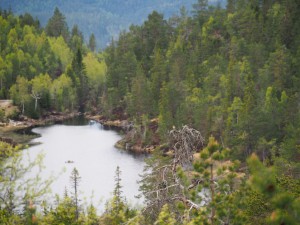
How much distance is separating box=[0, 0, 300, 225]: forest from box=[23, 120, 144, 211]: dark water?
2.52 m

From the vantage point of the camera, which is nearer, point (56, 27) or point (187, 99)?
point (187, 99)

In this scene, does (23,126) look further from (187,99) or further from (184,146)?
(184,146)

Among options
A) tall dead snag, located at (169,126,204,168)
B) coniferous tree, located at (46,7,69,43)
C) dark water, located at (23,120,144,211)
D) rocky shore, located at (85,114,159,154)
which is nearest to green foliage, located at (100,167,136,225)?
tall dead snag, located at (169,126,204,168)

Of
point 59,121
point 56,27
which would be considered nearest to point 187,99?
point 59,121

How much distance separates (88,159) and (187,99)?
23.1 m

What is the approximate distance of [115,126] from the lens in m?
107

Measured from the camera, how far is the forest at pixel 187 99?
49.4ft

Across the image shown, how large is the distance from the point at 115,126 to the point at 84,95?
35906 millimetres

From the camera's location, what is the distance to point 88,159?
74.1 metres

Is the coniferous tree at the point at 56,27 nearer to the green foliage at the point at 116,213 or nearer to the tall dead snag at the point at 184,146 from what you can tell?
the green foliage at the point at 116,213

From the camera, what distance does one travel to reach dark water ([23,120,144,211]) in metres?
56.5

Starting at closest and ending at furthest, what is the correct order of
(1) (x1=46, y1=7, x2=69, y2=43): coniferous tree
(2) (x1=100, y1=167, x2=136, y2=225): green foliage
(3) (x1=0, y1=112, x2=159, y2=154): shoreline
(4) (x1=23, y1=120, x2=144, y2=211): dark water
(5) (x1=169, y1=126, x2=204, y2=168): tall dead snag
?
1. (5) (x1=169, y1=126, x2=204, y2=168): tall dead snag
2. (2) (x1=100, y1=167, x2=136, y2=225): green foliage
3. (4) (x1=23, y1=120, x2=144, y2=211): dark water
4. (3) (x1=0, y1=112, x2=159, y2=154): shoreline
5. (1) (x1=46, y1=7, x2=69, y2=43): coniferous tree

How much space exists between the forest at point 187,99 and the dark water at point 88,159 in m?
2.52

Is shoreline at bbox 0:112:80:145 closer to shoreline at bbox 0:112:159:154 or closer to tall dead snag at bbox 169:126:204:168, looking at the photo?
shoreline at bbox 0:112:159:154
